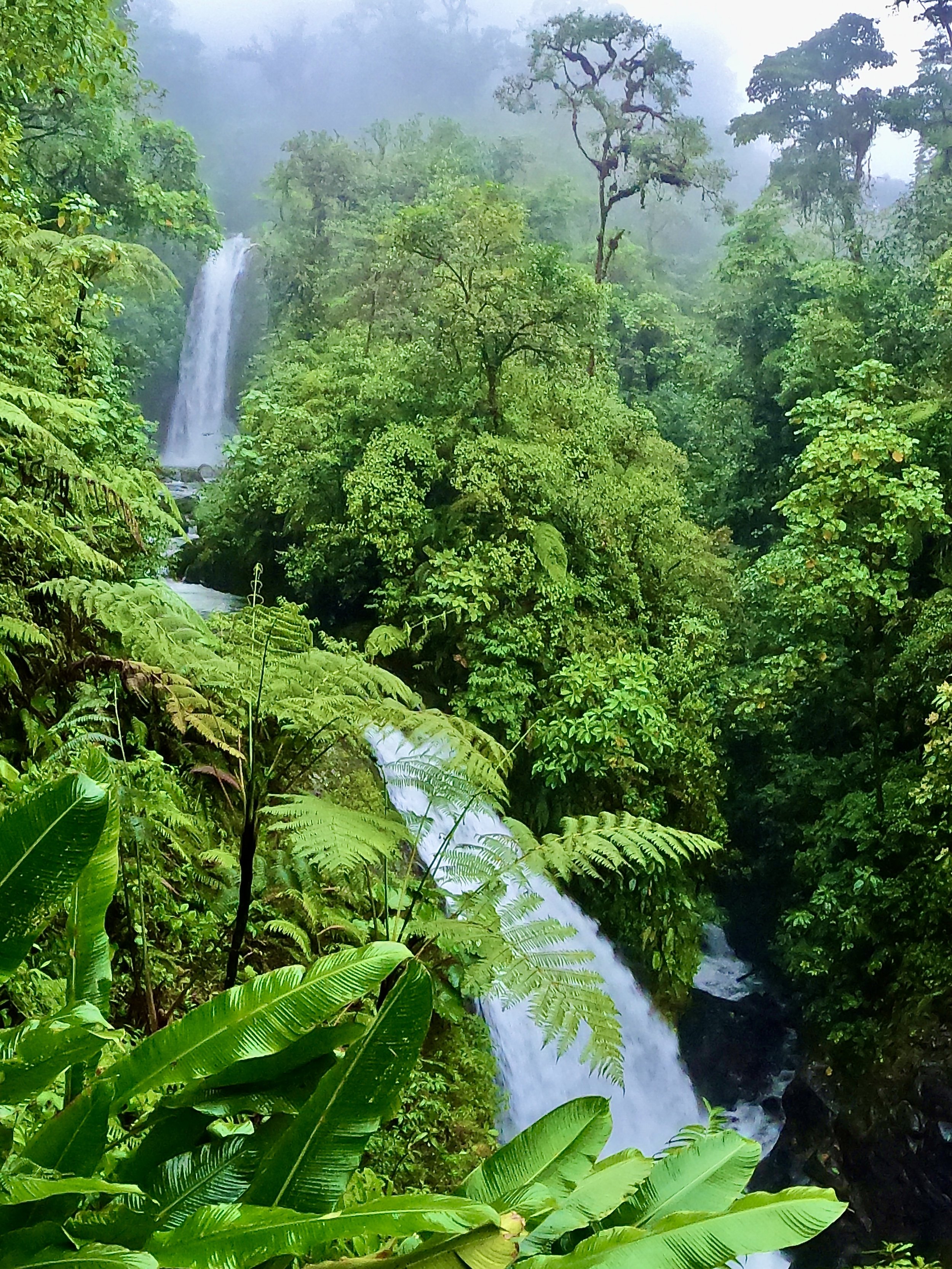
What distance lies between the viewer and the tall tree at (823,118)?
12016mm

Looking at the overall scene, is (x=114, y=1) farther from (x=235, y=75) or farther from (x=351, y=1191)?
(x=351, y=1191)

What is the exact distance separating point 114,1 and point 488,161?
7.80 m

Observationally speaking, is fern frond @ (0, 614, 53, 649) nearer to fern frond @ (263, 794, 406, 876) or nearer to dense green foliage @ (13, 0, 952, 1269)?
dense green foliage @ (13, 0, 952, 1269)

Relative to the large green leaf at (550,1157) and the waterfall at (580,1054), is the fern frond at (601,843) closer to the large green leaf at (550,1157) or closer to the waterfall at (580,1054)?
the waterfall at (580,1054)

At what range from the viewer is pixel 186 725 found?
2.88 metres

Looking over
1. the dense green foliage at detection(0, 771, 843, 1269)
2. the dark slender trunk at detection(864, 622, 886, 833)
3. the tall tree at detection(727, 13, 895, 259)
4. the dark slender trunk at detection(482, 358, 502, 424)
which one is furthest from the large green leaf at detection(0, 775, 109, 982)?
the tall tree at detection(727, 13, 895, 259)

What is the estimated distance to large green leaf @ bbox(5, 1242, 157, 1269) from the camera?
819 mm

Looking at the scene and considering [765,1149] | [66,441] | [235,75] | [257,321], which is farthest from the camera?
[235,75]

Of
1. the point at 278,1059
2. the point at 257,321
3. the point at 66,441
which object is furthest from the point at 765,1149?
the point at 257,321

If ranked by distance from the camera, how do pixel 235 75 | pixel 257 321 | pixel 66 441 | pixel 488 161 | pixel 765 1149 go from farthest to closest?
pixel 488 161 < pixel 235 75 < pixel 257 321 < pixel 765 1149 < pixel 66 441

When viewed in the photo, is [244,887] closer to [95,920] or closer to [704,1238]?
[95,920]

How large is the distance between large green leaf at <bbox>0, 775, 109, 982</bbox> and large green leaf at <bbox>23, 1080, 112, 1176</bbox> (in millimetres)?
191

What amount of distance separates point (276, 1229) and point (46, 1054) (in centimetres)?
35

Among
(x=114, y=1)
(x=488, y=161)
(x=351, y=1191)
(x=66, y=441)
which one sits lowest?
(x=351, y=1191)
